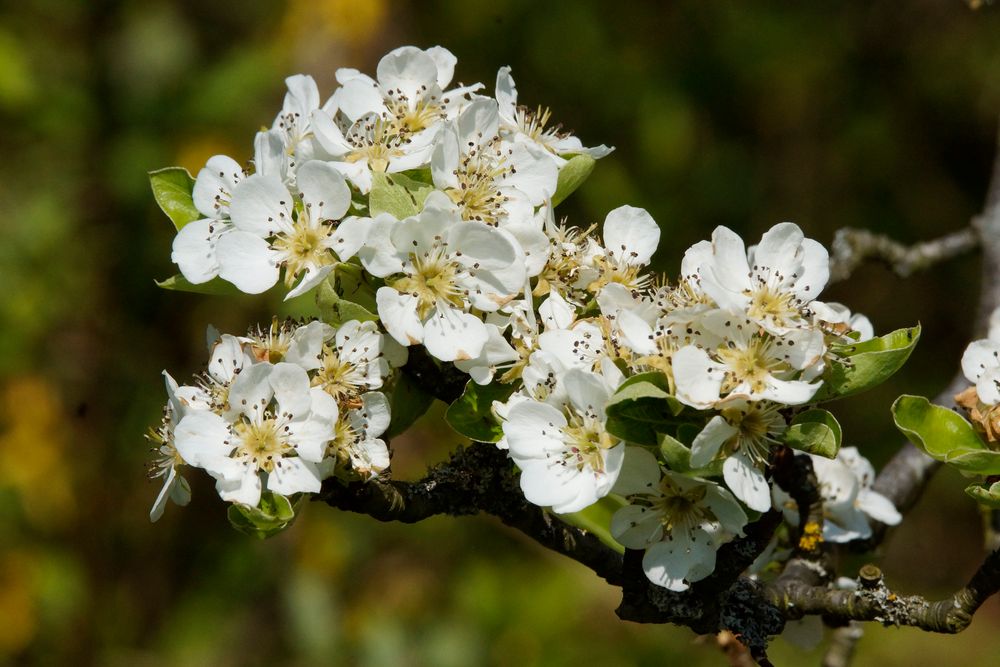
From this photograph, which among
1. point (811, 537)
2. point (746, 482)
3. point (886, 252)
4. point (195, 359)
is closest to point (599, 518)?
point (811, 537)

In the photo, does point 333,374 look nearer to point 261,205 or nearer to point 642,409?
point 261,205

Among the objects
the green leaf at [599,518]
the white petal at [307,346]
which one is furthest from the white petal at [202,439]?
the green leaf at [599,518]

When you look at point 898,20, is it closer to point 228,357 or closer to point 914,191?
point 914,191

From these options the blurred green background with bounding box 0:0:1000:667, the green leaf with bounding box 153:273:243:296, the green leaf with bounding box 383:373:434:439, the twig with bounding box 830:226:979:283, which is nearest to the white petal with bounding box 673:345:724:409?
the green leaf with bounding box 383:373:434:439

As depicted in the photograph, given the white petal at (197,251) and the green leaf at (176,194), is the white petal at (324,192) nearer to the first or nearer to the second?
the white petal at (197,251)

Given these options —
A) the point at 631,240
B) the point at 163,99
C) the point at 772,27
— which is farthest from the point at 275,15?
the point at 631,240

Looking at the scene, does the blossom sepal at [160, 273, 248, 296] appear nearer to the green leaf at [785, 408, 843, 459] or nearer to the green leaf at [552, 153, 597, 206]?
the green leaf at [552, 153, 597, 206]
